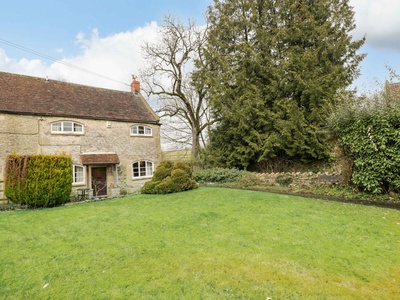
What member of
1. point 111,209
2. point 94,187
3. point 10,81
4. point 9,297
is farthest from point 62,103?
point 9,297

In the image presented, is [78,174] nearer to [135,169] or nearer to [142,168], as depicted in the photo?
[135,169]

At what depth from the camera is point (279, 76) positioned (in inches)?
697

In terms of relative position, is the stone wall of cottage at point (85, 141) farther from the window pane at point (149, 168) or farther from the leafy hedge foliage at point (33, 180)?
the leafy hedge foliage at point (33, 180)

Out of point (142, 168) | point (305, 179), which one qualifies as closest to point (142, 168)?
point (142, 168)

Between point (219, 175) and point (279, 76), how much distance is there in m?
8.73

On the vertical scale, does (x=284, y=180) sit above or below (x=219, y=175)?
below

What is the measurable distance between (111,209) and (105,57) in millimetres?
9883

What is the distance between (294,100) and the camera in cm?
1736

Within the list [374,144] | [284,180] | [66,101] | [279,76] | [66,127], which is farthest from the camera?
[279,76]

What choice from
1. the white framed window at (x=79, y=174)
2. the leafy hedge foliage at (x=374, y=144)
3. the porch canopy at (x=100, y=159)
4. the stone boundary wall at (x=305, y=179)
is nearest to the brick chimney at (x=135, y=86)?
the porch canopy at (x=100, y=159)

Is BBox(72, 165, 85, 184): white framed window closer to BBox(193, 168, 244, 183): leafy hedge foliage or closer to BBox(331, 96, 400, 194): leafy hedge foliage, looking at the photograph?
BBox(193, 168, 244, 183): leafy hedge foliage

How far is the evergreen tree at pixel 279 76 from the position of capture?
16750 mm

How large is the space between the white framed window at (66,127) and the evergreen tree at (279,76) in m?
10.5

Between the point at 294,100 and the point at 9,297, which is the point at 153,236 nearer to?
the point at 9,297
